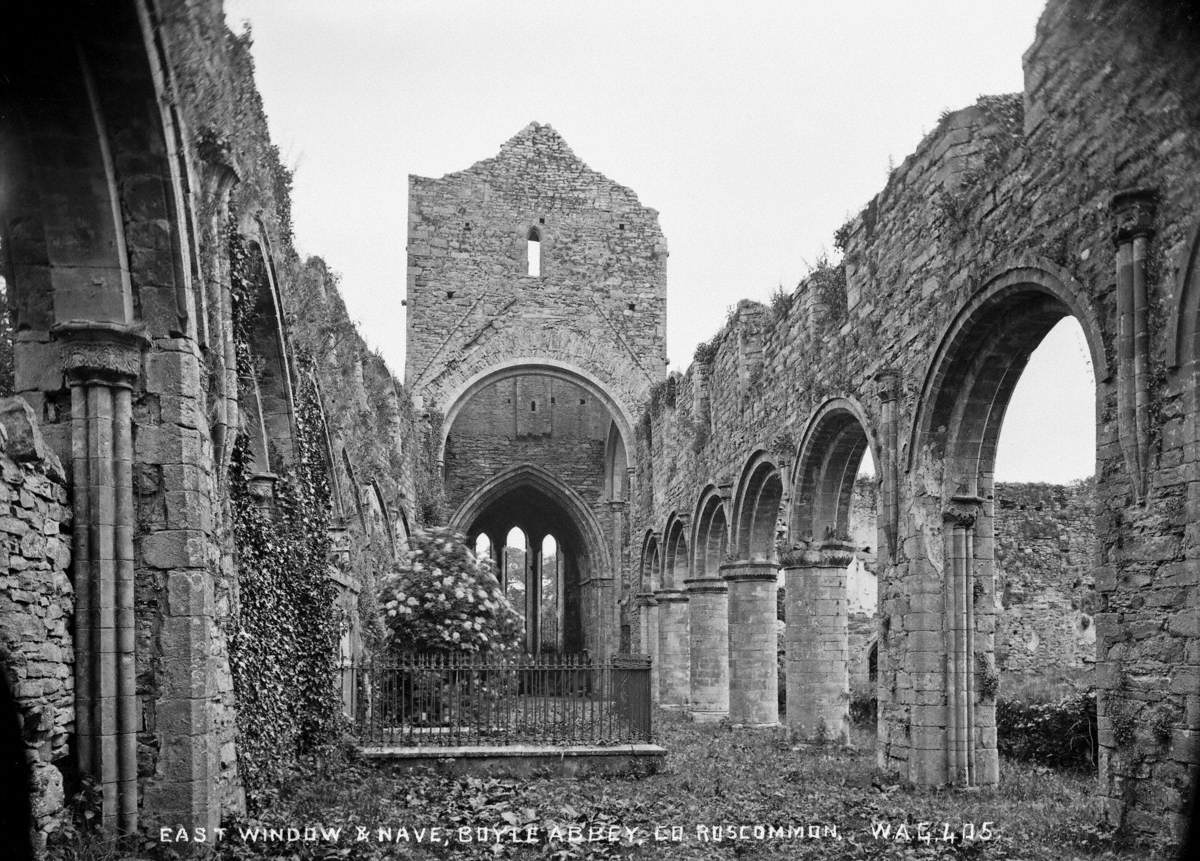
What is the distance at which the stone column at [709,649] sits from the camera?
18.3 meters

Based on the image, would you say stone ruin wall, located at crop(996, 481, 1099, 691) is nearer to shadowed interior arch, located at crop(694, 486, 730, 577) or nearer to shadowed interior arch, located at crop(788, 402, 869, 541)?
shadowed interior arch, located at crop(694, 486, 730, 577)

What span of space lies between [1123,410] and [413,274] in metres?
22.2

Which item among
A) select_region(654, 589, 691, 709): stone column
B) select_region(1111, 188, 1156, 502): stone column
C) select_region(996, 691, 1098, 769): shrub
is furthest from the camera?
select_region(654, 589, 691, 709): stone column

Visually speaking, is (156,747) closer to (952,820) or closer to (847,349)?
(952,820)

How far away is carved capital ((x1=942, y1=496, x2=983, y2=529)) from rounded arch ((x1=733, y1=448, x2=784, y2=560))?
242 inches

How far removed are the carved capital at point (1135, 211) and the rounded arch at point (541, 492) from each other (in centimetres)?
2291

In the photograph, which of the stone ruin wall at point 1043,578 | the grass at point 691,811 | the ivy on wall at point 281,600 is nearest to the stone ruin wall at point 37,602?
the grass at point 691,811

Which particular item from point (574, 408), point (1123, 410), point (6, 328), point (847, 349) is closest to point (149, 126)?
point (1123, 410)

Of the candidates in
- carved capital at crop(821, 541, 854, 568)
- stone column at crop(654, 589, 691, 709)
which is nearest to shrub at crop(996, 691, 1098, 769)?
carved capital at crop(821, 541, 854, 568)

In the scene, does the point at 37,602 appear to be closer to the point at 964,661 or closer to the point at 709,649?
the point at 964,661

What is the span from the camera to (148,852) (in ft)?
18.7

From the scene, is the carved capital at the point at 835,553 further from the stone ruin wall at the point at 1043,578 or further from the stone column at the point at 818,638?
the stone ruin wall at the point at 1043,578

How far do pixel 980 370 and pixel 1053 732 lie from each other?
191 inches

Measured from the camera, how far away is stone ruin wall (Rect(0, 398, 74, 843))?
496 centimetres
